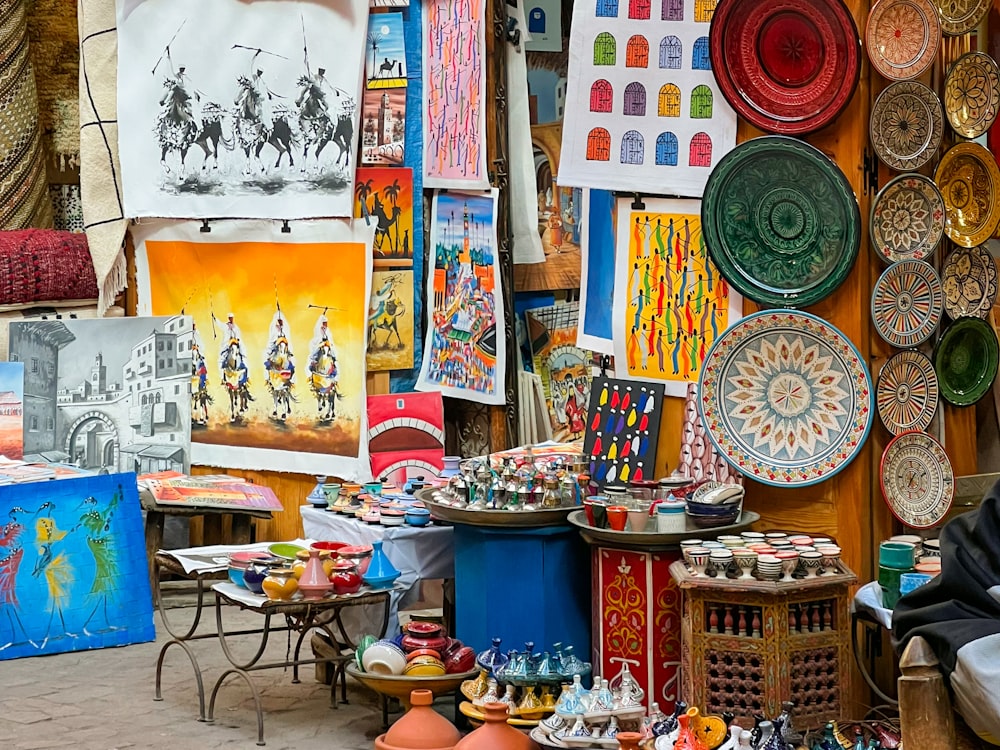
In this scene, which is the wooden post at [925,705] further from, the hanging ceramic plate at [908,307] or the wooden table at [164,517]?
the wooden table at [164,517]

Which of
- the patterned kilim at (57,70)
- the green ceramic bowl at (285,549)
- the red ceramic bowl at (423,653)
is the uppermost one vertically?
the patterned kilim at (57,70)

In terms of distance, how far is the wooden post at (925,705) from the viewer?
298 centimetres

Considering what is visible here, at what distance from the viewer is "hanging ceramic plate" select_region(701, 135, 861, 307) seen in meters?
5.24

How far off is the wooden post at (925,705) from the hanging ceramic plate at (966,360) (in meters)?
2.51

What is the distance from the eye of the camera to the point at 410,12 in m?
8.29

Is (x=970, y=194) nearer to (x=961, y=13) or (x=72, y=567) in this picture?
(x=961, y=13)

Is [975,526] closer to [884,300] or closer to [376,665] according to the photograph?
[884,300]

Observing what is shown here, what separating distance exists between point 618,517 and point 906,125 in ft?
5.59

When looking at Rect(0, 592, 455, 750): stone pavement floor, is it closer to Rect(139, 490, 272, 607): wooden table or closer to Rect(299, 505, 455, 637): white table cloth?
Rect(299, 505, 455, 637): white table cloth

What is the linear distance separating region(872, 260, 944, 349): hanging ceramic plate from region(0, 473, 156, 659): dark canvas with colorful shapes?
3.79m

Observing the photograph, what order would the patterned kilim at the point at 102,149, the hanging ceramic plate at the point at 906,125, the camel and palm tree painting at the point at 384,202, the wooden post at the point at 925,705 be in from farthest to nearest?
1. the patterned kilim at the point at 102,149
2. the camel and palm tree painting at the point at 384,202
3. the hanging ceramic plate at the point at 906,125
4. the wooden post at the point at 925,705

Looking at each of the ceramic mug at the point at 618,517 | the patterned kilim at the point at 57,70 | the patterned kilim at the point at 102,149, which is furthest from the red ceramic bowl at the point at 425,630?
the patterned kilim at the point at 57,70

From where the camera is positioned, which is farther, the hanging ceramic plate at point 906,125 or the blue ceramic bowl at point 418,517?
the blue ceramic bowl at point 418,517

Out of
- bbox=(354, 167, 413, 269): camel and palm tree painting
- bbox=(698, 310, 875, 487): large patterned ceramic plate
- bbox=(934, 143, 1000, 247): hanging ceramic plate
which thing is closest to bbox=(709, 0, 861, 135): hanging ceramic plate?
bbox=(934, 143, 1000, 247): hanging ceramic plate
